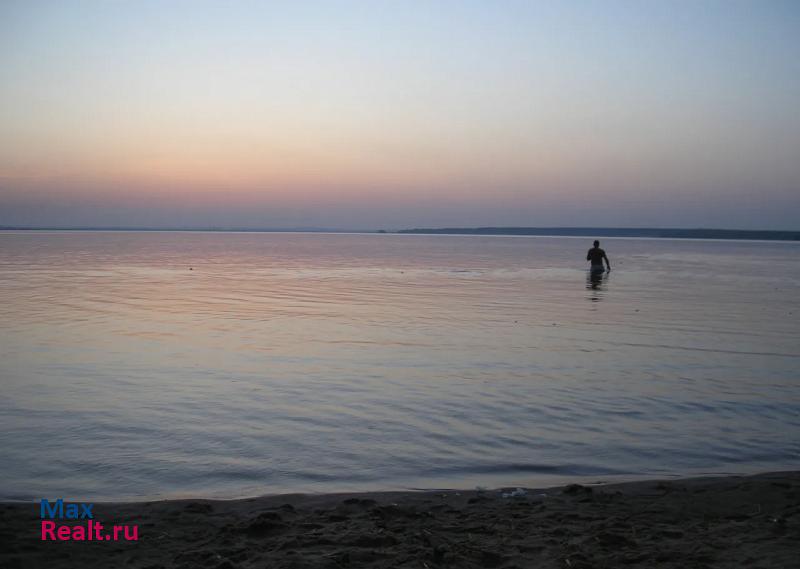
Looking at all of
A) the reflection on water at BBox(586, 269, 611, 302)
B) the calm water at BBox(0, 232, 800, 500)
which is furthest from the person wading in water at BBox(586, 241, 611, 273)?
the calm water at BBox(0, 232, 800, 500)

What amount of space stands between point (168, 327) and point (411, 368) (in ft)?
25.9

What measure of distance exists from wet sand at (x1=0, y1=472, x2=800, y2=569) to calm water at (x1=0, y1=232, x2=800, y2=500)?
62 cm

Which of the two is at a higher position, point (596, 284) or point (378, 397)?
point (596, 284)

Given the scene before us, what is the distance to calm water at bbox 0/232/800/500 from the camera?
7535mm

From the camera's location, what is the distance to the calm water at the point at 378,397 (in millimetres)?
7535

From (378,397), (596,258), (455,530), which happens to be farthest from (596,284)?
(455,530)

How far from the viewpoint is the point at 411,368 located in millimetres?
12641

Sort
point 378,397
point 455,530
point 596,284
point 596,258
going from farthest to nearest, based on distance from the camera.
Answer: point 596,258 → point 596,284 → point 378,397 → point 455,530

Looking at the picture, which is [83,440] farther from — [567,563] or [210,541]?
[567,563]

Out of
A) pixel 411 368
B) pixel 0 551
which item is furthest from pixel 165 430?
pixel 411 368

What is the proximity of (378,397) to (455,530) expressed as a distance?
15.8 feet

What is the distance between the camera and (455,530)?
18.9 ft

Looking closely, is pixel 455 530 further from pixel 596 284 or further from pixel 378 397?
pixel 596 284

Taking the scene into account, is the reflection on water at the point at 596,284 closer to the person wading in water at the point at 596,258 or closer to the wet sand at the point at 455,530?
the person wading in water at the point at 596,258
